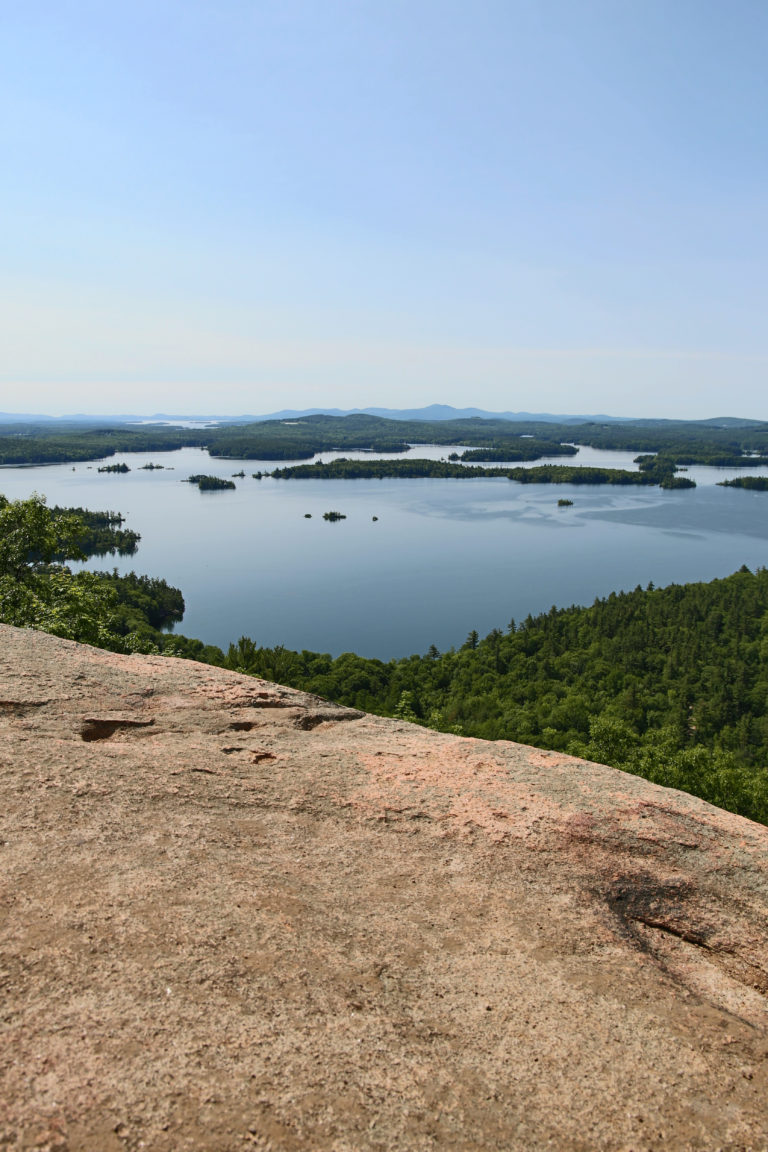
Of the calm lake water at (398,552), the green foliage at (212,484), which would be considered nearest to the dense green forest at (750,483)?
the calm lake water at (398,552)

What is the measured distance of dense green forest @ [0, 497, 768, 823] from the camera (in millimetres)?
19875

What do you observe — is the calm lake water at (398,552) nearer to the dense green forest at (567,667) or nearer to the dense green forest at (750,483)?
the dense green forest at (567,667)

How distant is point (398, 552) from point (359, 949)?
8487 centimetres

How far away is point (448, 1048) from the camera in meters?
4.07

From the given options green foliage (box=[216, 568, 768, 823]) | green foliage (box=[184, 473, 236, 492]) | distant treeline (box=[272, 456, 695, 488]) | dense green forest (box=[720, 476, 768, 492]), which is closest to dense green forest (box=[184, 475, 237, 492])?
green foliage (box=[184, 473, 236, 492])

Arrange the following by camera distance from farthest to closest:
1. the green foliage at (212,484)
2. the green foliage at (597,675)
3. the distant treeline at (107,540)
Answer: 1. the green foliage at (212,484)
2. the distant treeline at (107,540)
3. the green foliage at (597,675)

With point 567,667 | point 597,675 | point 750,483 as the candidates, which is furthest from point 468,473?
point 597,675

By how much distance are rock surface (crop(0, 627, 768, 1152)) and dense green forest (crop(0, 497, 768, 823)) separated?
1251 centimetres

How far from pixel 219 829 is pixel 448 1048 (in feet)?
9.31

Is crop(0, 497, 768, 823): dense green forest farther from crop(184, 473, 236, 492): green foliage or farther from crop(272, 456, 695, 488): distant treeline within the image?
crop(272, 456, 695, 488): distant treeline

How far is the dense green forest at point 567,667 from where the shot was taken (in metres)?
19.9

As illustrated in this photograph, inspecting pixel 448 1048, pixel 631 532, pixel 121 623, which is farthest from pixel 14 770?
pixel 631 532

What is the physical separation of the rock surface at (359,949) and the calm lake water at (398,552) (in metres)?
51.8

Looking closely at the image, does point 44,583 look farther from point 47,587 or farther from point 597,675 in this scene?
point 597,675
